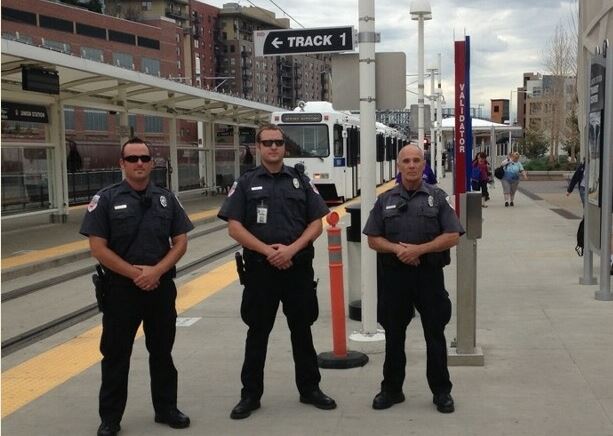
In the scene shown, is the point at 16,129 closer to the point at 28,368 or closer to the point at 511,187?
the point at 28,368

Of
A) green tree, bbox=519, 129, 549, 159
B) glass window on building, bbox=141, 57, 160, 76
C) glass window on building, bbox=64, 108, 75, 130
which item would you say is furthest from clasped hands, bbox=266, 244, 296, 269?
glass window on building, bbox=141, 57, 160, 76

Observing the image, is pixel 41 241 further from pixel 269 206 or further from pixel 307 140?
pixel 269 206

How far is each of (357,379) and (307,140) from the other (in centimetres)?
1635

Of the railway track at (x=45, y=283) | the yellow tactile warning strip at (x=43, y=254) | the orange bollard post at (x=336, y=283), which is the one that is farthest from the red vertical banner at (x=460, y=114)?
the yellow tactile warning strip at (x=43, y=254)

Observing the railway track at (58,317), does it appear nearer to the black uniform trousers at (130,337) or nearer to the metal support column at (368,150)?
the black uniform trousers at (130,337)

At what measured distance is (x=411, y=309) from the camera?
15.6 ft

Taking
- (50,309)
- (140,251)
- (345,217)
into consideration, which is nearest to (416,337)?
(140,251)

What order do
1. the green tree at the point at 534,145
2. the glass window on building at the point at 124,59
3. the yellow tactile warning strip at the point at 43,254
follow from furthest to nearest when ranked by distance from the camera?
the glass window on building at the point at 124,59 < the green tree at the point at 534,145 < the yellow tactile warning strip at the point at 43,254

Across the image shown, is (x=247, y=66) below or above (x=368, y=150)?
above

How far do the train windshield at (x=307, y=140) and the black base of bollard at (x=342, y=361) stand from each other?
15.7 m

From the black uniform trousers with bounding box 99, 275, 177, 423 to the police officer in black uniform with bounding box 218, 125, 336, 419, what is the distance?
488 millimetres

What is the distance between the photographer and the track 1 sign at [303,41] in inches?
242

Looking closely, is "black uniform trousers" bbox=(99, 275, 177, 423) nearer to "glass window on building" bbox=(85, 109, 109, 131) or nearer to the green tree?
the green tree

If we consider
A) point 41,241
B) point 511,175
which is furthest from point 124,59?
point 41,241
